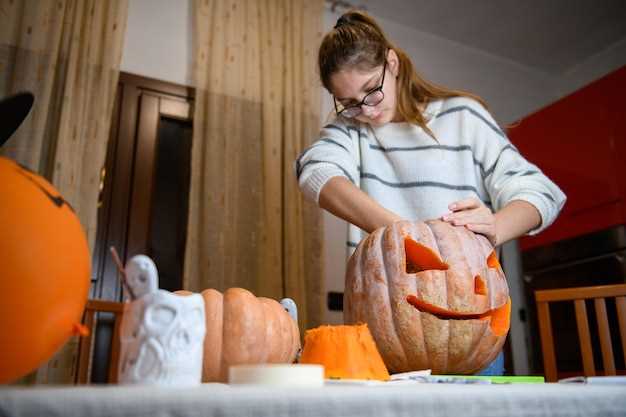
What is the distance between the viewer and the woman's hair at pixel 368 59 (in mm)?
1276

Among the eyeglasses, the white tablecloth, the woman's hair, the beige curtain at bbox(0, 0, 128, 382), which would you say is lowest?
the white tablecloth

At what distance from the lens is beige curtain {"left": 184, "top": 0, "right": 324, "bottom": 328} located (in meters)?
2.46

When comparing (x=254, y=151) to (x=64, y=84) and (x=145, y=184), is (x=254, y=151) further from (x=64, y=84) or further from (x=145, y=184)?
(x=64, y=84)

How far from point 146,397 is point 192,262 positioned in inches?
84.7

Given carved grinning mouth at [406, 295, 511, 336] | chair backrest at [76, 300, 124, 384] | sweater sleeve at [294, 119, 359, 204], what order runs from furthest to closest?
chair backrest at [76, 300, 124, 384]
sweater sleeve at [294, 119, 359, 204]
carved grinning mouth at [406, 295, 511, 336]

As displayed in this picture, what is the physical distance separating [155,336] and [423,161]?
37.5 inches

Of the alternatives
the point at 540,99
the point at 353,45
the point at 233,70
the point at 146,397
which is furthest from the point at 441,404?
the point at 540,99

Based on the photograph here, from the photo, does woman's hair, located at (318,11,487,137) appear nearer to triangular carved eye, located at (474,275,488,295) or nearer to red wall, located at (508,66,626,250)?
triangular carved eye, located at (474,275,488,295)

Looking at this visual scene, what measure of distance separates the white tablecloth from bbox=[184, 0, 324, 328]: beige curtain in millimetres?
2059

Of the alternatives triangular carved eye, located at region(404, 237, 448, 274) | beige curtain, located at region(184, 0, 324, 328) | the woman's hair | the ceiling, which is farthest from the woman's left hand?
the ceiling

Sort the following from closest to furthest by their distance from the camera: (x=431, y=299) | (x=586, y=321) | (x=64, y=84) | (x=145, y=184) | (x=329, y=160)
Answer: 1. (x=431, y=299)
2. (x=329, y=160)
3. (x=586, y=321)
4. (x=64, y=84)
5. (x=145, y=184)

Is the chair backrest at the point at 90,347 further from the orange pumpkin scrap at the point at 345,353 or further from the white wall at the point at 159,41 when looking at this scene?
the white wall at the point at 159,41

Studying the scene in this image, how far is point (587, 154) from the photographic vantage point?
275 centimetres

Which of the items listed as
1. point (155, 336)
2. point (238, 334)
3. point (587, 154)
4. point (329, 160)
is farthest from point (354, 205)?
point (587, 154)
